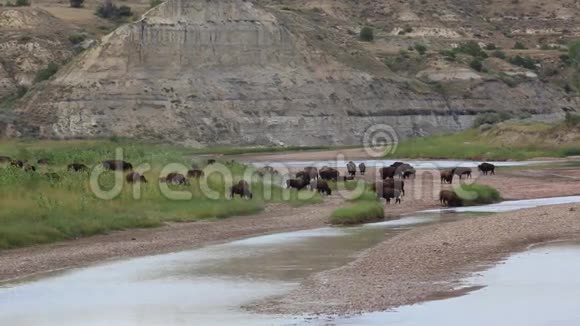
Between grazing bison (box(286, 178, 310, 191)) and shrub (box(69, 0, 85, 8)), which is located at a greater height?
shrub (box(69, 0, 85, 8))

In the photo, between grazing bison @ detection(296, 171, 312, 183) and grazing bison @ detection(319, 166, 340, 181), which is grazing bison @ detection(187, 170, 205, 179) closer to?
grazing bison @ detection(296, 171, 312, 183)

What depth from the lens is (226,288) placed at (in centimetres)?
2081

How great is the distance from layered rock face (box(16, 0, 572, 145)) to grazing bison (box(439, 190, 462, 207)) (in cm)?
5048

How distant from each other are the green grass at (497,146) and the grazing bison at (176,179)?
3294 centimetres

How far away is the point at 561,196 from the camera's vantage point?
43.3 metres

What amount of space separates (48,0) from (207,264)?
127 m

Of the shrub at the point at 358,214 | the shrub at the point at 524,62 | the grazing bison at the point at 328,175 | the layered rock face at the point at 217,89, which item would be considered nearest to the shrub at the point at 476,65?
the shrub at the point at 524,62

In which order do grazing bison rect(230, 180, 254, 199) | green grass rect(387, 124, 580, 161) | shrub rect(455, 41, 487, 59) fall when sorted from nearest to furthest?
grazing bison rect(230, 180, 254, 199) → green grass rect(387, 124, 580, 161) → shrub rect(455, 41, 487, 59)

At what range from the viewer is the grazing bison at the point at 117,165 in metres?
43.6

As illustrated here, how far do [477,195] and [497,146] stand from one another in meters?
33.5

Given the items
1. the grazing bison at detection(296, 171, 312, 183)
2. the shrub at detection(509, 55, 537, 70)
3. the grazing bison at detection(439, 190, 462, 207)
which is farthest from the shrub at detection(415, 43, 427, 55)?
the grazing bison at detection(439, 190, 462, 207)

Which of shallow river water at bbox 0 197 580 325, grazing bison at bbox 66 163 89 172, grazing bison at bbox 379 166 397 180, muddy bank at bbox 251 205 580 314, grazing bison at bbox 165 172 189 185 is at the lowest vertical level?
shallow river water at bbox 0 197 580 325

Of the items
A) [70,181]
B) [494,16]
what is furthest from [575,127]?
[494,16]

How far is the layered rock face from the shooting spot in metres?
89.2
